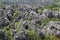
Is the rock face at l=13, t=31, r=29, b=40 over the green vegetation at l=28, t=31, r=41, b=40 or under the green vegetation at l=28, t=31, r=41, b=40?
over

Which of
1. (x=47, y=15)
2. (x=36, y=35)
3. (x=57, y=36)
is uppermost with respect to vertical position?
(x=36, y=35)

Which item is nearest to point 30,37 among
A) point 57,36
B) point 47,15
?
point 57,36

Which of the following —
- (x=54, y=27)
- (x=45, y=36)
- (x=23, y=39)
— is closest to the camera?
(x=23, y=39)

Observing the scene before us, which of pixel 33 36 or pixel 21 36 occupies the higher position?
pixel 21 36

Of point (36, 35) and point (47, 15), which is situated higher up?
point (36, 35)

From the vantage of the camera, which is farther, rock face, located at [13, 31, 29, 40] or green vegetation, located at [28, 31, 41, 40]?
green vegetation, located at [28, 31, 41, 40]

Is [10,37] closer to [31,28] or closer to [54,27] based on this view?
[31,28]

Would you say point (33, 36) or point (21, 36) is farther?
point (33, 36)

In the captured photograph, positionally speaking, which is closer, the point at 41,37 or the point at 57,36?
the point at 41,37

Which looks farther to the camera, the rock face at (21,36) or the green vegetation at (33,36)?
the green vegetation at (33,36)

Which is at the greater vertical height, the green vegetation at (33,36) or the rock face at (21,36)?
the rock face at (21,36)

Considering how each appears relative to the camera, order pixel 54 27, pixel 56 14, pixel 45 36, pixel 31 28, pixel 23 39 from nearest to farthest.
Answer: pixel 23 39, pixel 45 36, pixel 31 28, pixel 54 27, pixel 56 14
